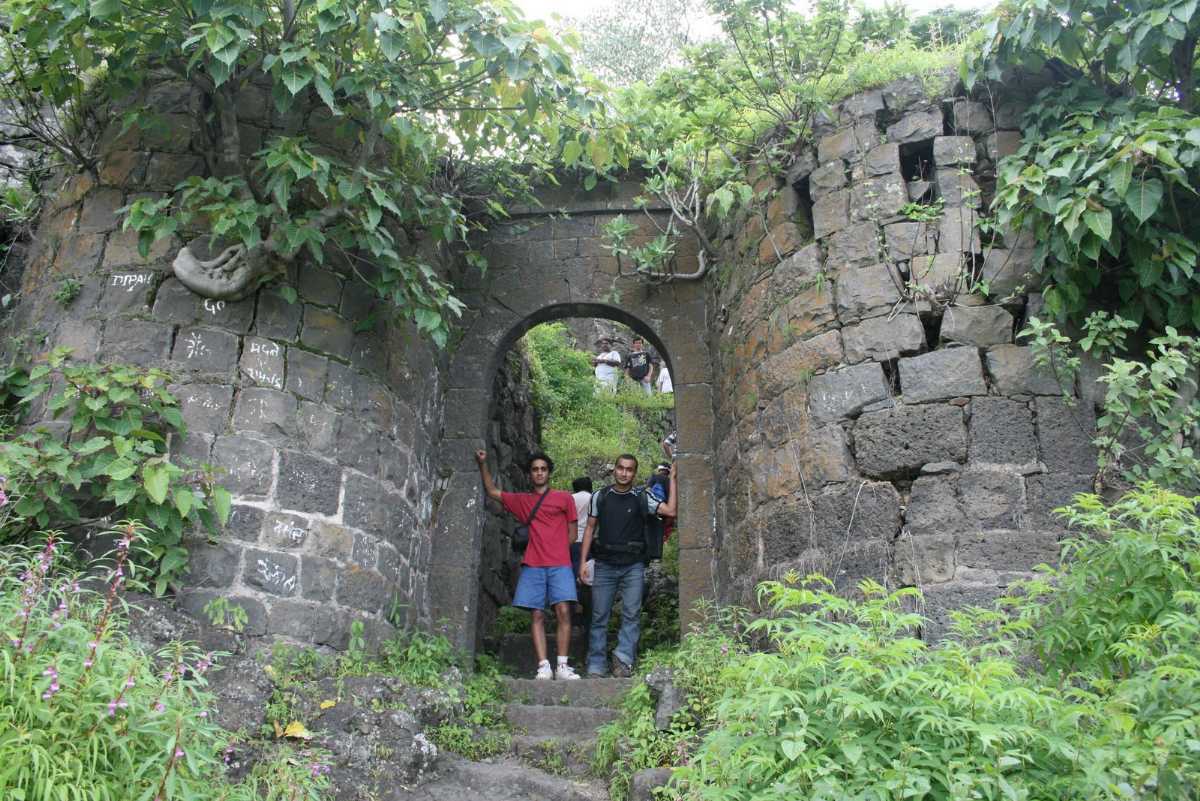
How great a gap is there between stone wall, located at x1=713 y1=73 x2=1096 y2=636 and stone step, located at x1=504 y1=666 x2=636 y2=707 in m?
0.83

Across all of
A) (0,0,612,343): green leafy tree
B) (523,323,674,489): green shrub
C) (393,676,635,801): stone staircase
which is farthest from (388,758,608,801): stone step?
(523,323,674,489): green shrub

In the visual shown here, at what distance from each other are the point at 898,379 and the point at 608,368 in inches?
362

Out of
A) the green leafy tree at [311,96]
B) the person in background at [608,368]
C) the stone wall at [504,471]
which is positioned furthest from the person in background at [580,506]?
the person in background at [608,368]

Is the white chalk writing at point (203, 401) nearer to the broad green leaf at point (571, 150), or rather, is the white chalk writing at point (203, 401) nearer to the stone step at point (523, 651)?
the broad green leaf at point (571, 150)

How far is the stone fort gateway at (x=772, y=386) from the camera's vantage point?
456cm

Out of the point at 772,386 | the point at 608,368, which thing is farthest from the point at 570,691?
the point at 608,368

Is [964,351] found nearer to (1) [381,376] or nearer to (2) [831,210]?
(2) [831,210]

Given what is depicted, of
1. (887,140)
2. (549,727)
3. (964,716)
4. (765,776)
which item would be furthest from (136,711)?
(887,140)

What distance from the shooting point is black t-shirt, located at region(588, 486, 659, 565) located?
257 inches

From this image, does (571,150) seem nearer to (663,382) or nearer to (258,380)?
(258,380)

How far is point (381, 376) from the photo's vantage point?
5.79 m

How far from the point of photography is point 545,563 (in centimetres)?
649

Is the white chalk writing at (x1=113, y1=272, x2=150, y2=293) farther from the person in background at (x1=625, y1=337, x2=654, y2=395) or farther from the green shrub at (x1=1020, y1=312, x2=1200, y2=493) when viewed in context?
the person in background at (x1=625, y1=337, x2=654, y2=395)

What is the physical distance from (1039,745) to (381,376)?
3.98 metres
